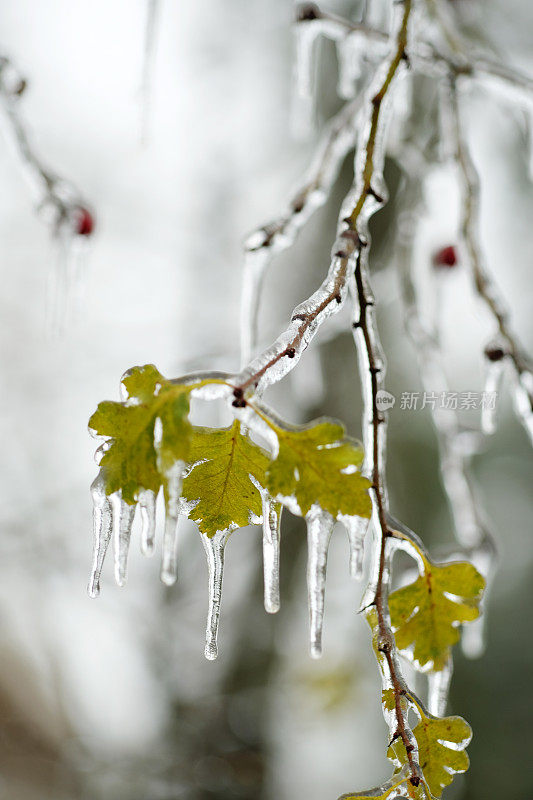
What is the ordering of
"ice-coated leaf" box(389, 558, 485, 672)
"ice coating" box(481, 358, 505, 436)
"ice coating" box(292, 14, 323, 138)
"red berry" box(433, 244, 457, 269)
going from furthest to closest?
"red berry" box(433, 244, 457, 269) < "ice coating" box(292, 14, 323, 138) < "ice coating" box(481, 358, 505, 436) < "ice-coated leaf" box(389, 558, 485, 672)

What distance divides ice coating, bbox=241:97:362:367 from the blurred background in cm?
126

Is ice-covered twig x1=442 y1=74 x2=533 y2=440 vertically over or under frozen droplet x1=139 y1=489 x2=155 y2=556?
over

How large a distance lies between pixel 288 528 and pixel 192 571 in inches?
30.4

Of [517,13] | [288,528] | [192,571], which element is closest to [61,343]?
[192,571]

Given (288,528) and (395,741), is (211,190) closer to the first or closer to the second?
(288,528)

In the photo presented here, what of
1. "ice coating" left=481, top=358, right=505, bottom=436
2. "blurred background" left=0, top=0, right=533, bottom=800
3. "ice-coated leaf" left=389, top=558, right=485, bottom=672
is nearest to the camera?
"ice-coated leaf" left=389, top=558, right=485, bottom=672

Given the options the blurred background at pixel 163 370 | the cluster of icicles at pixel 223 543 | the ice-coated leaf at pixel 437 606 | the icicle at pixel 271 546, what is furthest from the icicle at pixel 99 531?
the blurred background at pixel 163 370

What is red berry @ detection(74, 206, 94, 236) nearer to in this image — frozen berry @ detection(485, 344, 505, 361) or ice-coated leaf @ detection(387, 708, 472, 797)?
frozen berry @ detection(485, 344, 505, 361)

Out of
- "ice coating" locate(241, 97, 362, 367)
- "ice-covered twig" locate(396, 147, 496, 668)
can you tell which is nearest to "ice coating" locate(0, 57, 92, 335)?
"ice coating" locate(241, 97, 362, 367)

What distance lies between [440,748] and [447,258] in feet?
3.59

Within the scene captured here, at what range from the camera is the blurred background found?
2.51 m

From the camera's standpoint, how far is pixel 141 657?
3.14 meters

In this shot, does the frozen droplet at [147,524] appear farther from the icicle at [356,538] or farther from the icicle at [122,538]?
the icicle at [356,538]

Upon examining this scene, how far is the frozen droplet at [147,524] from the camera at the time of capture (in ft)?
1.50
